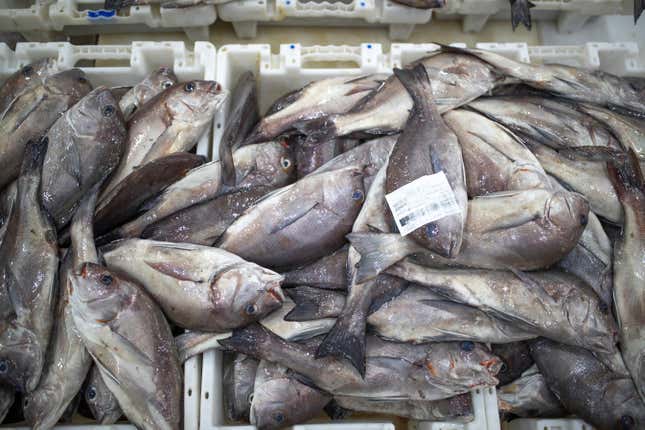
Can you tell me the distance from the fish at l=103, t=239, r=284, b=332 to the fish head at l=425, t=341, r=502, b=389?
63cm

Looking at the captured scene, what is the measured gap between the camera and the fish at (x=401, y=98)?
2.28 meters

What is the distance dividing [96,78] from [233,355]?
1.59 m

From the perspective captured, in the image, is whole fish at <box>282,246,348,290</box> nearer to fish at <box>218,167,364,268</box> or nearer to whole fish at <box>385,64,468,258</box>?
fish at <box>218,167,364,268</box>

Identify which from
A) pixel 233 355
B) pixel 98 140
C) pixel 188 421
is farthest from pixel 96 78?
pixel 188 421

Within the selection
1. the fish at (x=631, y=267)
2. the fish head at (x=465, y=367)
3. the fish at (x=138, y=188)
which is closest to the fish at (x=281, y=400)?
the fish head at (x=465, y=367)

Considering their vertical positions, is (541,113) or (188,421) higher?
(541,113)

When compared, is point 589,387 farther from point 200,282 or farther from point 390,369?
point 200,282

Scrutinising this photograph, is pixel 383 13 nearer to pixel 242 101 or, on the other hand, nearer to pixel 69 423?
pixel 242 101

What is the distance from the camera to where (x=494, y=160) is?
7.07 feet

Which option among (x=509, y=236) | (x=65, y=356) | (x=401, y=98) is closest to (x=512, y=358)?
(x=509, y=236)

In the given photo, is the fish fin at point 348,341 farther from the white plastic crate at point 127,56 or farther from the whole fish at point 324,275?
the white plastic crate at point 127,56

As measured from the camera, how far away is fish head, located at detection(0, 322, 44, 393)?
1935 millimetres

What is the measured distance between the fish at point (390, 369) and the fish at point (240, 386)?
17cm

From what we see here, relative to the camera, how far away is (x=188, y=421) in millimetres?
2039
